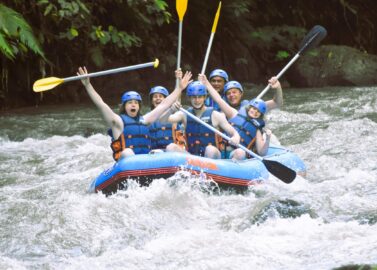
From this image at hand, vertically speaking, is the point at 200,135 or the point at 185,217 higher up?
the point at 200,135

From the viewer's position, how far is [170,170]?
6395 millimetres

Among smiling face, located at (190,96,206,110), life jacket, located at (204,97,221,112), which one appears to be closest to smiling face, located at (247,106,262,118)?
smiling face, located at (190,96,206,110)

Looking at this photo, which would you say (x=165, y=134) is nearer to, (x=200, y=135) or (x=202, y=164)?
(x=200, y=135)

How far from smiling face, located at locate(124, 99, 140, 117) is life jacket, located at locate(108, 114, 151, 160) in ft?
0.16

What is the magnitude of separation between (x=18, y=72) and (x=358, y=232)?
842cm

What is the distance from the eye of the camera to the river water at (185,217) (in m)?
4.73

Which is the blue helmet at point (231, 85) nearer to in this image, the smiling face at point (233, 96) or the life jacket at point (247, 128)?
the smiling face at point (233, 96)

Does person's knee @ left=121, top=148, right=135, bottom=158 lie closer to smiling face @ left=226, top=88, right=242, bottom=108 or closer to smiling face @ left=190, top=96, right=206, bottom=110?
smiling face @ left=190, top=96, right=206, bottom=110

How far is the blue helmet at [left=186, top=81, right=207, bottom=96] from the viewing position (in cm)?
727

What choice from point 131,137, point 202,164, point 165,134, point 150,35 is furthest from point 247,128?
point 150,35

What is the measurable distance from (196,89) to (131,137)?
0.86 metres

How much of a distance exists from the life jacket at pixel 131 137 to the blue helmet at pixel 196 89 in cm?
64

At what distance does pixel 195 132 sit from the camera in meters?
7.54

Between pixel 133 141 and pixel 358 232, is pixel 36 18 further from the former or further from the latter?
pixel 358 232
